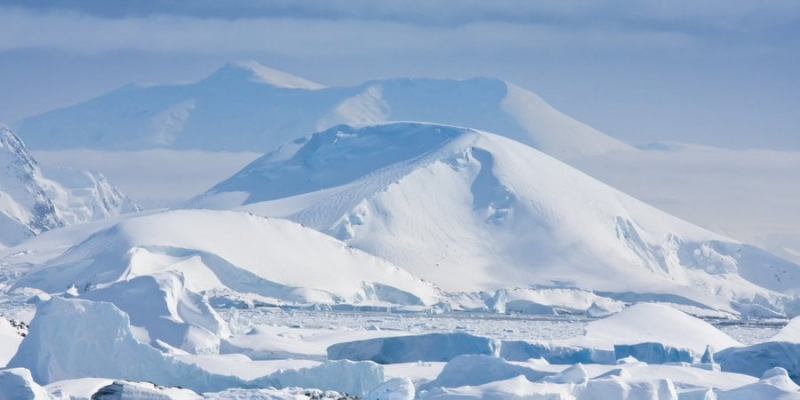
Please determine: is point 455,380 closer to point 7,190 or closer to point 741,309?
point 741,309

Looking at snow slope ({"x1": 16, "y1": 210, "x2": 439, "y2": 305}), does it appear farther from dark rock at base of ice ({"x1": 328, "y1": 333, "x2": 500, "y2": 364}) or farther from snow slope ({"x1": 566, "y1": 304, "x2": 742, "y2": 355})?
dark rock at base of ice ({"x1": 328, "y1": 333, "x2": 500, "y2": 364})

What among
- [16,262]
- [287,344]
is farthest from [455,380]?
[16,262]

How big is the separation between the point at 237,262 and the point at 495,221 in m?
34.6

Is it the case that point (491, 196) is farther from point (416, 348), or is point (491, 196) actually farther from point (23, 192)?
point (23, 192)

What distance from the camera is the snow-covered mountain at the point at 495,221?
87.5m

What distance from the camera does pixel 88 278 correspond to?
205 feet

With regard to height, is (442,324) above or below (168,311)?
below

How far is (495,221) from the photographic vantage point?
96.2 metres

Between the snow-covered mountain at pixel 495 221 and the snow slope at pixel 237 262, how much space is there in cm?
1273

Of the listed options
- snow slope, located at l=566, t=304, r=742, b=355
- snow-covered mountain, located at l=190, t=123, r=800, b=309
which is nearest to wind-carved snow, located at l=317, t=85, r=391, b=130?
snow-covered mountain, located at l=190, t=123, r=800, b=309

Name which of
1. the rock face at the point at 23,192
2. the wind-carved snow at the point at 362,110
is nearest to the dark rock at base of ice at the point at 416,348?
the wind-carved snow at the point at 362,110

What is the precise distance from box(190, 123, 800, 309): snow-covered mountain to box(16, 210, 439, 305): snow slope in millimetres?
12733

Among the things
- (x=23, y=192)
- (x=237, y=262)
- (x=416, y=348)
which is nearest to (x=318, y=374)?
(x=416, y=348)

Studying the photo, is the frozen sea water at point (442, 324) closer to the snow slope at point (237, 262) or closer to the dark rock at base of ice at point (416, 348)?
the snow slope at point (237, 262)
